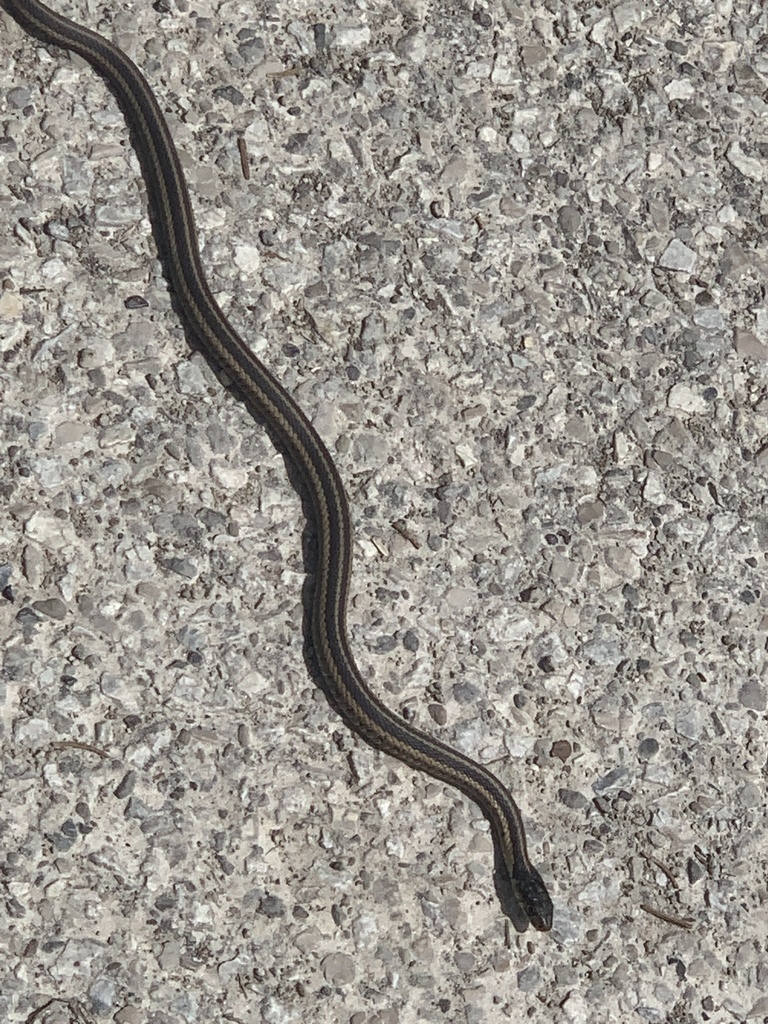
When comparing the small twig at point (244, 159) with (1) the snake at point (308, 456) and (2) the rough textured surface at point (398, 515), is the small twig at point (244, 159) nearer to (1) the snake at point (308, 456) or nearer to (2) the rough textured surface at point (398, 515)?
(2) the rough textured surface at point (398, 515)

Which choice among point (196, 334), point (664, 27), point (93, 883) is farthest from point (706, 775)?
point (664, 27)

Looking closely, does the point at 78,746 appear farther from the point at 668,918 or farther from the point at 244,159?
the point at 244,159

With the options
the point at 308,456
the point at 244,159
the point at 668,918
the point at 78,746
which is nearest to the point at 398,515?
the point at 308,456

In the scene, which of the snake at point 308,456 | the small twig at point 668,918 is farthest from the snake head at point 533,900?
the small twig at point 668,918

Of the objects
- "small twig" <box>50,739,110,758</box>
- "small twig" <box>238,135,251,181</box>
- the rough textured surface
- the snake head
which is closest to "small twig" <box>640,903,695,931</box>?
the rough textured surface

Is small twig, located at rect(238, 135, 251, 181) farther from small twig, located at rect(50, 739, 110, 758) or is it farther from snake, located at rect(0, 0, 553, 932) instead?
small twig, located at rect(50, 739, 110, 758)
